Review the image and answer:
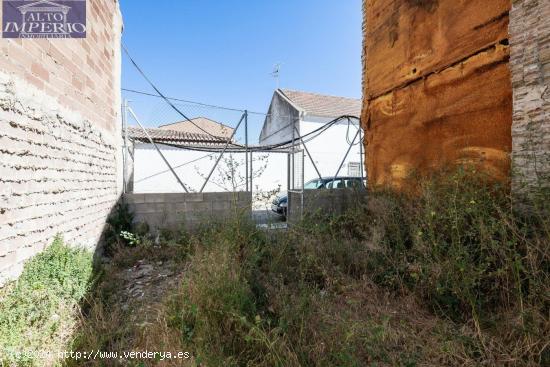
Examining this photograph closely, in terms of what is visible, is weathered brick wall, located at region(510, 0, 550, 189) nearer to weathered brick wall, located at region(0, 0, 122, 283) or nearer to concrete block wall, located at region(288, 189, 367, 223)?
concrete block wall, located at region(288, 189, 367, 223)

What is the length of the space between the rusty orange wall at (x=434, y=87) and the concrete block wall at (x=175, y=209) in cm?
278

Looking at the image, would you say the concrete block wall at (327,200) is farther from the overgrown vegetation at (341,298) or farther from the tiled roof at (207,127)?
the tiled roof at (207,127)

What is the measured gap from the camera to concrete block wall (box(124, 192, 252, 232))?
14.5 ft

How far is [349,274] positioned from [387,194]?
69.1 inches

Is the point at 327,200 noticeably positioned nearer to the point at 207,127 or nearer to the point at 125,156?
the point at 125,156

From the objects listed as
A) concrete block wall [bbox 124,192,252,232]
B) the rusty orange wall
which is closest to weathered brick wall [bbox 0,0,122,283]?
concrete block wall [bbox 124,192,252,232]

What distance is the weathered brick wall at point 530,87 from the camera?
2.41 meters

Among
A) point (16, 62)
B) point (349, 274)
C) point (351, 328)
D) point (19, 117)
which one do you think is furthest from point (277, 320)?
point (16, 62)

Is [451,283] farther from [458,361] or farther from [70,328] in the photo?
[70,328]

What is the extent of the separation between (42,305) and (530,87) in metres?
4.88

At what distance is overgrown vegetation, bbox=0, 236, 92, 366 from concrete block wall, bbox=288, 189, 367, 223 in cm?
323

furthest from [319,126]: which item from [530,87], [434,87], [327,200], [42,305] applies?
[42,305]

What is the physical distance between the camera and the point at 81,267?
2.71 metres

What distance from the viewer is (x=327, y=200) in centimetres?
496
